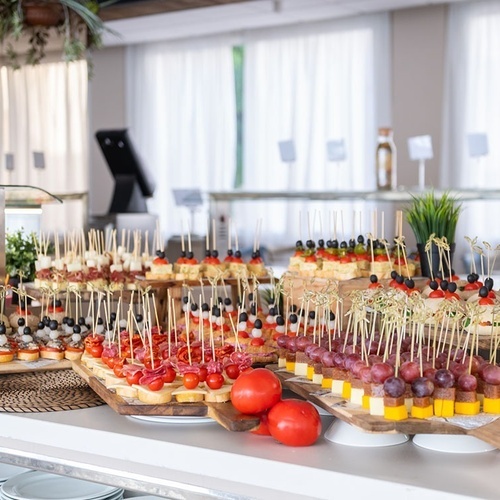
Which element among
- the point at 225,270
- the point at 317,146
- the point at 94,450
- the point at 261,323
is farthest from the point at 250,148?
the point at 94,450

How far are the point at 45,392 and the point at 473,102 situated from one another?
6955 millimetres

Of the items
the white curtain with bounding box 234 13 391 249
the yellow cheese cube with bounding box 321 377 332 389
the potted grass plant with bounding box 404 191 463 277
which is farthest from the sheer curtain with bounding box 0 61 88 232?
the yellow cheese cube with bounding box 321 377 332 389

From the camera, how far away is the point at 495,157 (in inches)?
328

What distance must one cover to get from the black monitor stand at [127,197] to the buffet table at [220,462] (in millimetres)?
5241

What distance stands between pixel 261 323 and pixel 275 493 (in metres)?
1.07

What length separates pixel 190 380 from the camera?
1.95 m

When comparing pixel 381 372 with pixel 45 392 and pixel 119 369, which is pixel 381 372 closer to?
pixel 119 369

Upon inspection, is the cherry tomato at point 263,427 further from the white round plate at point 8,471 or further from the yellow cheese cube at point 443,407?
the white round plate at point 8,471

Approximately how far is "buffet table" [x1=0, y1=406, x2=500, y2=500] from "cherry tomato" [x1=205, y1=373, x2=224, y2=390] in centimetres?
8

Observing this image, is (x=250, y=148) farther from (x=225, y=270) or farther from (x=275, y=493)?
(x=275, y=493)

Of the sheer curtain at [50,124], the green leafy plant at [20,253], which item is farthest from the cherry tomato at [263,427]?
the sheer curtain at [50,124]

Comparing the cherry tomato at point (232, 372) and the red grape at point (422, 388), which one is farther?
the cherry tomato at point (232, 372)

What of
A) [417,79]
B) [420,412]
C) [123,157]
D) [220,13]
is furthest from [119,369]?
[417,79]

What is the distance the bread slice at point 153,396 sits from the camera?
75.5 inches
